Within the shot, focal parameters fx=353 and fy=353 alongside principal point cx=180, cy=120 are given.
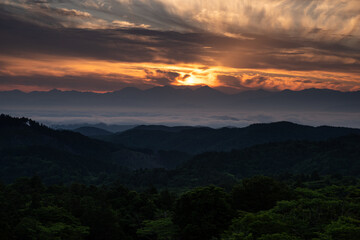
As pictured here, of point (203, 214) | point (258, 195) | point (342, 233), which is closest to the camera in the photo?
point (342, 233)

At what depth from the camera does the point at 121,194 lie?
8769cm

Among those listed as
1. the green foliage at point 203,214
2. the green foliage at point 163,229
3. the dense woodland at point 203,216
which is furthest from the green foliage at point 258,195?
the green foliage at point 163,229

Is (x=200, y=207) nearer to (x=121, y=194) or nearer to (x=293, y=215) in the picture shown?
(x=293, y=215)

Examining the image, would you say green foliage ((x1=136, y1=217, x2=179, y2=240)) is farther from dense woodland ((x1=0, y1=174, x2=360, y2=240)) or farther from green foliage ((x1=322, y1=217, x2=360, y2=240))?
green foliage ((x1=322, y1=217, x2=360, y2=240))

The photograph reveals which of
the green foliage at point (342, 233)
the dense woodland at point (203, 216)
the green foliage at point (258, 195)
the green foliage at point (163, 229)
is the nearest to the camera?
the green foliage at point (342, 233)

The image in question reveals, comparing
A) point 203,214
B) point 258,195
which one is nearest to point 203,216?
point 203,214

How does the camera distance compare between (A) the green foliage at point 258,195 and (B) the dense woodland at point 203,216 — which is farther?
(A) the green foliage at point 258,195

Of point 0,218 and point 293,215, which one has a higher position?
point 293,215

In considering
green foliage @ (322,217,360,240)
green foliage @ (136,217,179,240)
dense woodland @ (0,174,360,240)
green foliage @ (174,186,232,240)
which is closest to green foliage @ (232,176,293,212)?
dense woodland @ (0,174,360,240)

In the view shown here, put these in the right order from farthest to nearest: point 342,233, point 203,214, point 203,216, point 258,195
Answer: point 258,195, point 203,214, point 203,216, point 342,233

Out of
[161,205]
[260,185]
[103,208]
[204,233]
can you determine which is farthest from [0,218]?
[260,185]

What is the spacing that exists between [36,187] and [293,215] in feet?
226

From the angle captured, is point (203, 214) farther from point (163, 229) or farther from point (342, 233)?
point (342, 233)

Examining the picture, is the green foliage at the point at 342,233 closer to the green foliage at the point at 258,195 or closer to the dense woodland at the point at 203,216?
the dense woodland at the point at 203,216
